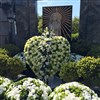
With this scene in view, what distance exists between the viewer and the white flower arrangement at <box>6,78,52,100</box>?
28.5ft

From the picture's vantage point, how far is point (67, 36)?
73.0 feet

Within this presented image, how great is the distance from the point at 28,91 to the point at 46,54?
682cm

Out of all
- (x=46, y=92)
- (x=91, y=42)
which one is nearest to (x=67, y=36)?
(x=91, y=42)

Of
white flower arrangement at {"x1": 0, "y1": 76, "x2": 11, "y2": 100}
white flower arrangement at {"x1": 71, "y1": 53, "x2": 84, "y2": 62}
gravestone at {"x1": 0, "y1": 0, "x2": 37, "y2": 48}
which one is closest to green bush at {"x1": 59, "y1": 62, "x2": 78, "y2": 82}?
white flower arrangement at {"x1": 71, "y1": 53, "x2": 84, "y2": 62}

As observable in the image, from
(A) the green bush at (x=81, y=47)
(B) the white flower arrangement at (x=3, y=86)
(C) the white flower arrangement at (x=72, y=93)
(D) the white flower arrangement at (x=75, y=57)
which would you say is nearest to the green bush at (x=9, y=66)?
(D) the white flower arrangement at (x=75, y=57)

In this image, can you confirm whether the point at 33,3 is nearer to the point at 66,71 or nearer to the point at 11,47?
the point at 11,47

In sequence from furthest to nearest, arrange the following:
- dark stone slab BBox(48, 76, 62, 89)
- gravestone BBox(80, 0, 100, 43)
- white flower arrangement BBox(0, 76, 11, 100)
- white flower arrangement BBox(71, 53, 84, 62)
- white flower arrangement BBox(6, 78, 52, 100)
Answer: gravestone BBox(80, 0, 100, 43) → white flower arrangement BBox(71, 53, 84, 62) → dark stone slab BBox(48, 76, 62, 89) → white flower arrangement BBox(0, 76, 11, 100) → white flower arrangement BBox(6, 78, 52, 100)

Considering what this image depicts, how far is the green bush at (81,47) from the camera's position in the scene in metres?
20.5

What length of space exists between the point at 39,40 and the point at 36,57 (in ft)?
3.26

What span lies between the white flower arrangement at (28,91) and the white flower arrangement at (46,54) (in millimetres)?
6478

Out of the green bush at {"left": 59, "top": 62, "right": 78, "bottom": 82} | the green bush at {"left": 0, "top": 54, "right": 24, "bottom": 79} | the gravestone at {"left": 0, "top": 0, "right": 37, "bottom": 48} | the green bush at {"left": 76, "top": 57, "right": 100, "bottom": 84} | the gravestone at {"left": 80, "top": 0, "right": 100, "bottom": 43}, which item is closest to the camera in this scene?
the green bush at {"left": 76, "top": 57, "right": 100, "bottom": 84}

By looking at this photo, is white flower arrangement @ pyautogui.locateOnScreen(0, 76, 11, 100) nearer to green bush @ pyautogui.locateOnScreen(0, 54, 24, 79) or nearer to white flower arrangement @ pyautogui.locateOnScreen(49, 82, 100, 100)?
white flower arrangement @ pyautogui.locateOnScreen(49, 82, 100, 100)

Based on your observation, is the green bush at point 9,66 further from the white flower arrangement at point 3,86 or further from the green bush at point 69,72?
the white flower arrangement at point 3,86

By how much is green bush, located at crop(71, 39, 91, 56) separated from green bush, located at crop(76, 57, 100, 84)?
19.1 feet
